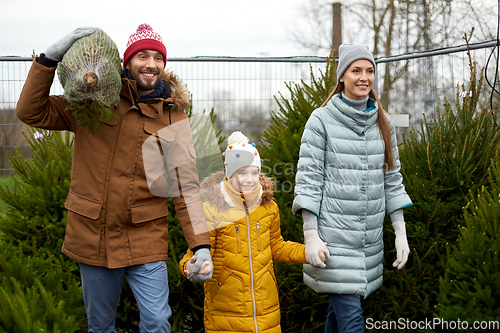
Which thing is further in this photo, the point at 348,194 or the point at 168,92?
the point at 348,194

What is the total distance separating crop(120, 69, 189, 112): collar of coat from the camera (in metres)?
2.16

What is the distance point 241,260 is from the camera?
7.96 feet

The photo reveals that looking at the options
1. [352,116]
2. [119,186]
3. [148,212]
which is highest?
[352,116]

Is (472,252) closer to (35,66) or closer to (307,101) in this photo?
(307,101)

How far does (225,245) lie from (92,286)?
729 millimetres

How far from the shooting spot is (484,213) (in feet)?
7.73

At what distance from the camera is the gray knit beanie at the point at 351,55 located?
8.14 feet

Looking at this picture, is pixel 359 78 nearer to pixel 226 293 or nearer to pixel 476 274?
pixel 476 274

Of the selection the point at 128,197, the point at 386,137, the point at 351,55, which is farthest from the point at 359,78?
the point at 128,197

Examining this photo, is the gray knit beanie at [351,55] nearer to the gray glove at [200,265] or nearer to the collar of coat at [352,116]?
the collar of coat at [352,116]

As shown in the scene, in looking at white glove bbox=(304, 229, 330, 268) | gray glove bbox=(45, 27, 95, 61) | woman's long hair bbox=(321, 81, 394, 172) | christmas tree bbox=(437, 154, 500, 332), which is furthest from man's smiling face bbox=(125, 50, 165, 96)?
christmas tree bbox=(437, 154, 500, 332)

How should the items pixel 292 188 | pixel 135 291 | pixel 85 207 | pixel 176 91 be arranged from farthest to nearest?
1. pixel 292 188
2. pixel 176 91
3. pixel 135 291
4. pixel 85 207

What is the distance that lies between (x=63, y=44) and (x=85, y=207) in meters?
0.77

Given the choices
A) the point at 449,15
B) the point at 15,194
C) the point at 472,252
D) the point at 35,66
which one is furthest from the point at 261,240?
the point at 449,15
